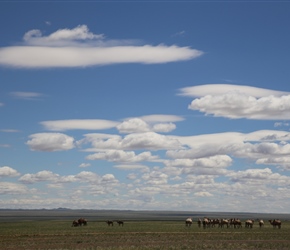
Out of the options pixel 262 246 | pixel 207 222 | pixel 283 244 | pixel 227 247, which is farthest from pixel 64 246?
pixel 207 222

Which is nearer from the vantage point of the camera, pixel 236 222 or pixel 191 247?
pixel 191 247

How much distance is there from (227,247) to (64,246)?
14848mm

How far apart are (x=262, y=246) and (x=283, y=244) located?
13.1 feet

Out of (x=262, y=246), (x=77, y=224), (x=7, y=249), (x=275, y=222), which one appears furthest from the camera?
(x=77, y=224)

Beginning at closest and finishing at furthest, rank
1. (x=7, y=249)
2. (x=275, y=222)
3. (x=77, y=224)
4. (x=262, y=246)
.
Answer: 1. (x=7, y=249)
2. (x=262, y=246)
3. (x=275, y=222)
4. (x=77, y=224)

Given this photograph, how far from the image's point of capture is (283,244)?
48.9m

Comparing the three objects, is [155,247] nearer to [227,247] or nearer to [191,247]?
[191,247]

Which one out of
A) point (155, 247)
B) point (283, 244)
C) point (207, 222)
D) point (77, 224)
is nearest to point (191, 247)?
point (155, 247)

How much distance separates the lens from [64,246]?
45.2 m

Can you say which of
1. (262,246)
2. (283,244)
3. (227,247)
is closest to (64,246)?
(227,247)

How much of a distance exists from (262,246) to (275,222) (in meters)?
42.6

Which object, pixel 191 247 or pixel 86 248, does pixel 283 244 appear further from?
pixel 86 248

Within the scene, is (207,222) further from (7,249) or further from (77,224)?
(7,249)

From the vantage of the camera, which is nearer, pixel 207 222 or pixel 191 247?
pixel 191 247
